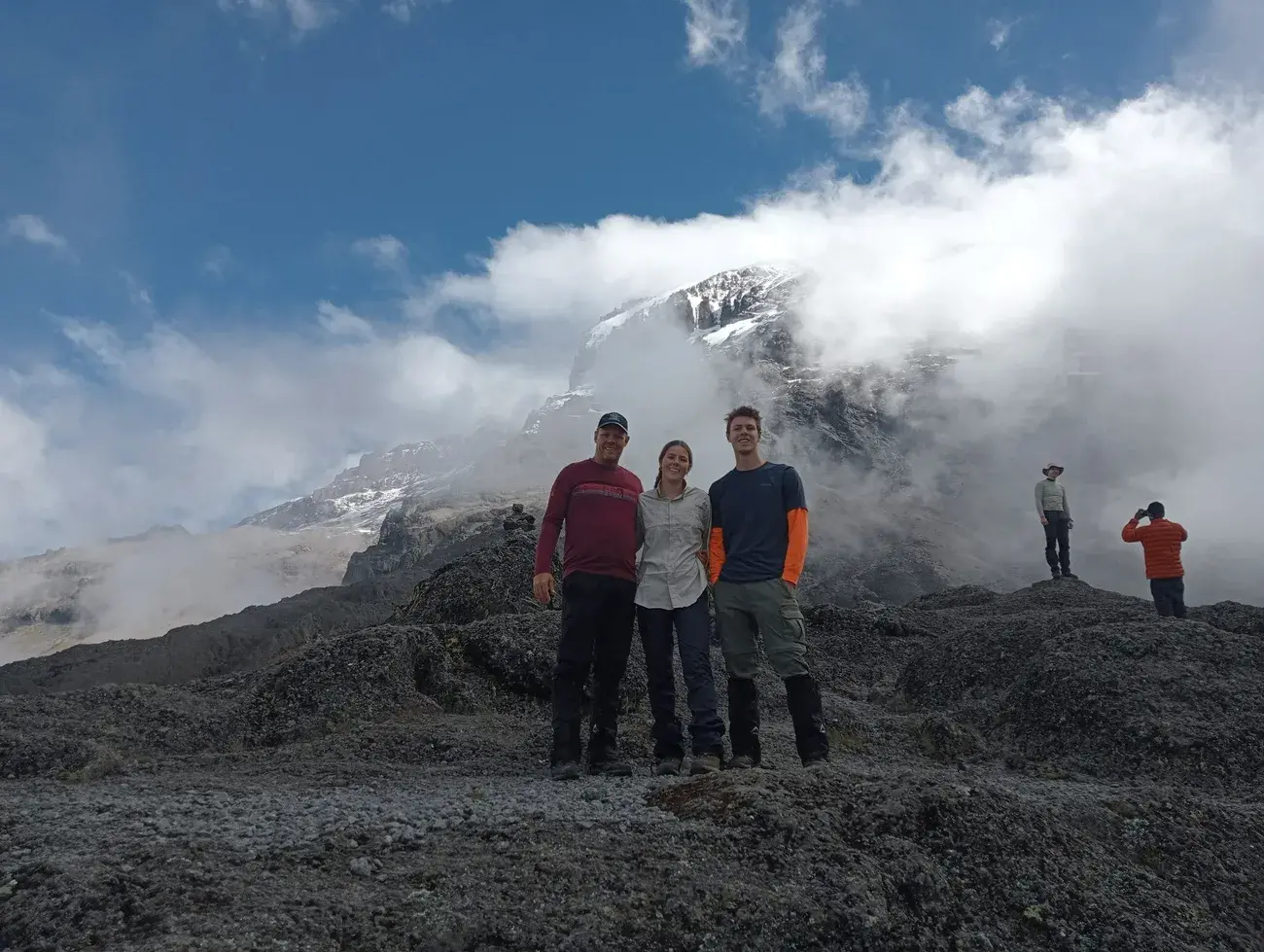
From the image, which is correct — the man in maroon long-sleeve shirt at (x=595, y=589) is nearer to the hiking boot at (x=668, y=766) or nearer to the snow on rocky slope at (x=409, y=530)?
the hiking boot at (x=668, y=766)

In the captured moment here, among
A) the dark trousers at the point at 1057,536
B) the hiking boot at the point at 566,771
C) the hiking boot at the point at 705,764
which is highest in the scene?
Answer: the dark trousers at the point at 1057,536

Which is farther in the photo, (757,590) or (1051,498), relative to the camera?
Result: (1051,498)

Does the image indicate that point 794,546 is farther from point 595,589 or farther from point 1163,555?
point 1163,555

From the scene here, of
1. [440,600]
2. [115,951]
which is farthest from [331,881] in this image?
[440,600]

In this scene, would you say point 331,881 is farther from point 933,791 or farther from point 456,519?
point 456,519

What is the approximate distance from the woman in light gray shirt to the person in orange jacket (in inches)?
369

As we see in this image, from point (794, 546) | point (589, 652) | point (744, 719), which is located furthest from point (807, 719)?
point (589, 652)

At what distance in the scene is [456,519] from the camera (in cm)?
11862

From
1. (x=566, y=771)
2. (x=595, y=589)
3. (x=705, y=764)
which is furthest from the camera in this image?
(x=595, y=589)

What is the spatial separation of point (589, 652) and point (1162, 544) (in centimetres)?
1047

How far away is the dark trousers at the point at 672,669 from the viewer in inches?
223

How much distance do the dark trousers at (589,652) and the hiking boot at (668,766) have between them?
52 centimetres

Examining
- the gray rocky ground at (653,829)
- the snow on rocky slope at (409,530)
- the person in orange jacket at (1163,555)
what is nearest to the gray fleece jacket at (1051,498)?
the person in orange jacket at (1163,555)

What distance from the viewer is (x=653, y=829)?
3.92 meters
